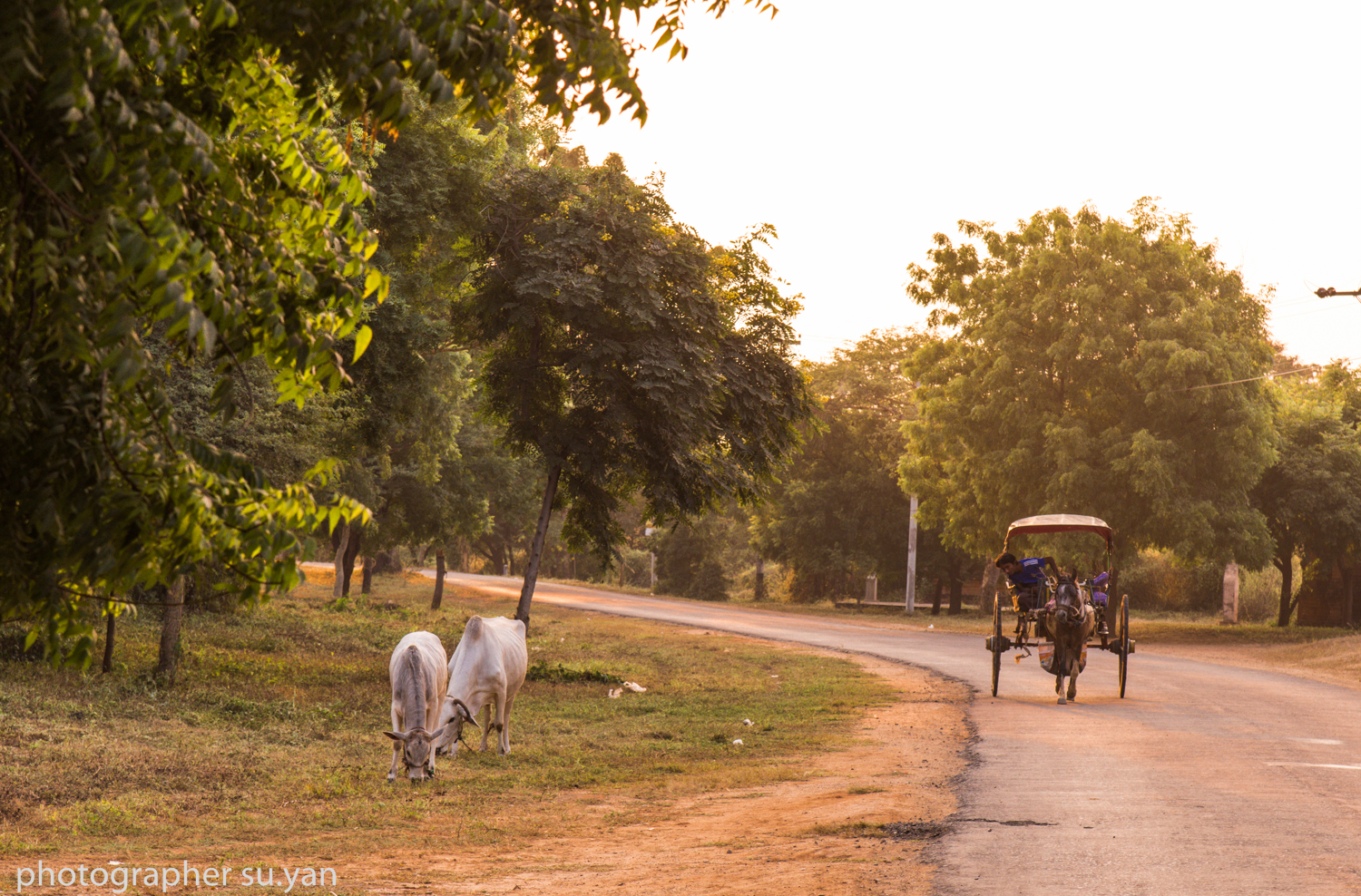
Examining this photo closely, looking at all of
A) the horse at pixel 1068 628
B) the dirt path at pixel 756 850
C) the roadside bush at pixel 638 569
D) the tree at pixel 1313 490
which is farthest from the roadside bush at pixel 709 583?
the dirt path at pixel 756 850

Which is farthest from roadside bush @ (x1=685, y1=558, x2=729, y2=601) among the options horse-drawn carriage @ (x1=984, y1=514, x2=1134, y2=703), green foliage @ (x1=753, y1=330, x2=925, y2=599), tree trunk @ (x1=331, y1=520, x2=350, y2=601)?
horse-drawn carriage @ (x1=984, y1=514, x2=1134, y2=703)

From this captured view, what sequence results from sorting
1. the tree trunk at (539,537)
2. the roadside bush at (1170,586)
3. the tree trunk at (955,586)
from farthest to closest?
the tree trunk at (955,586) → the roadside bush at (1170,586) → the tree trunk at (539,537)

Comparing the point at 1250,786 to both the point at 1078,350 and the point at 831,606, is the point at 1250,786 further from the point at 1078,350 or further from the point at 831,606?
the point at 831,606

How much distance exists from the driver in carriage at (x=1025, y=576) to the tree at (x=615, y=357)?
16.8 feet

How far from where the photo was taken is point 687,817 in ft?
32.2

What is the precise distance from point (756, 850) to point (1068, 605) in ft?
35.9

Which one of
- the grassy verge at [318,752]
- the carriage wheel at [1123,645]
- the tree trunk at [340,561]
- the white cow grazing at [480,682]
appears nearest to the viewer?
the grassy verge at [318,752]

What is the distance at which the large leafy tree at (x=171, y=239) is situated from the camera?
2.99m

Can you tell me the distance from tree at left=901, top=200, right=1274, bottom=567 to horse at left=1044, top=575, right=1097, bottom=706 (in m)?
14.2

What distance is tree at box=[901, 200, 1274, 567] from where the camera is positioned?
31656 mm

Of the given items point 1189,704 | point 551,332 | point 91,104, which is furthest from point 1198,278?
point 91,104

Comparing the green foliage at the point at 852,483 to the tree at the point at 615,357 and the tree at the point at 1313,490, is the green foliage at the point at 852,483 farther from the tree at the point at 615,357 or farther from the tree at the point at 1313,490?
the tree at the point at 615,357

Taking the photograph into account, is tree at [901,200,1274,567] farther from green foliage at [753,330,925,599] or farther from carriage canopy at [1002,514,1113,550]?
green foliage at [753,330,925,599]

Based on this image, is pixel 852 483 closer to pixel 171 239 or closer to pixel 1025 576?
pixel 1025 576
